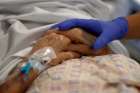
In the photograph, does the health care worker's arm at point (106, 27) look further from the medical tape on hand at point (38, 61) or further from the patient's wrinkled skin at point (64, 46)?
the medical tape on hand at point (38, 61)

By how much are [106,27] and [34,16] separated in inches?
12.1

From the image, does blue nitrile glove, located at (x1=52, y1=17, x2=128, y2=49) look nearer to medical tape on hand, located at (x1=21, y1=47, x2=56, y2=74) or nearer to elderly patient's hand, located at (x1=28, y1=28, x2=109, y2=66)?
elderly patient's hand, located at (x1=28, y1=28, x2=109, y2=66)

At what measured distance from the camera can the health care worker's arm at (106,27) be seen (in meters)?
1.19

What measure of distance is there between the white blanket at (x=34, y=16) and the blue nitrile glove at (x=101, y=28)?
0.05 meters

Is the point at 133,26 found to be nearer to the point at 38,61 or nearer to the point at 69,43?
the point at 69,43

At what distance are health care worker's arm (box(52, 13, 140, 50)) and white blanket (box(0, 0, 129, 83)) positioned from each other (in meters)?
0.05

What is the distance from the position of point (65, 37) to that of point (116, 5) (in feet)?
1.30

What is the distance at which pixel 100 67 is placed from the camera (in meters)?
1.01

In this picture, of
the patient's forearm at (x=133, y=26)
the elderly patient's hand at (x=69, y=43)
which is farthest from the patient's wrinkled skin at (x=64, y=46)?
the patient's forearm at (x=133, y=26)

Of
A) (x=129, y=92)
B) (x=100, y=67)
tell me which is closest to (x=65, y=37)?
(x=100, y=67)

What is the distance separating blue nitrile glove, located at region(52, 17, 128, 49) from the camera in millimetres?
1176

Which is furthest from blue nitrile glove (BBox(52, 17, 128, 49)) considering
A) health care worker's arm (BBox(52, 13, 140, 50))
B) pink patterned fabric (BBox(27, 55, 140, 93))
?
pink patterned fabric (BBox(27, 55, 140, 93))

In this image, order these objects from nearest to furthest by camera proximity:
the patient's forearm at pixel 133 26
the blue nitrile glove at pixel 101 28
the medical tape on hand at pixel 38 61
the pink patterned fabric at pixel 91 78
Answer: the pink patterned fabric at pixel 91 78 → the medical tape on hand at pixel 38 61 → the blue nitrile glove at pixel 101 28 → the patient's forearm at pixel 133 26

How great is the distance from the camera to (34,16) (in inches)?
51.0
